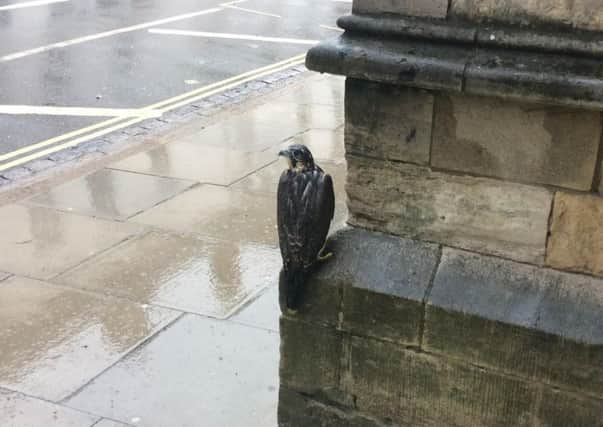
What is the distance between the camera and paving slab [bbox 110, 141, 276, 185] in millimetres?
6992

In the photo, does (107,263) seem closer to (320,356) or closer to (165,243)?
(165,243)

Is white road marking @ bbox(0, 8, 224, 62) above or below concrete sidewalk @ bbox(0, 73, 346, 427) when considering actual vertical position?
above

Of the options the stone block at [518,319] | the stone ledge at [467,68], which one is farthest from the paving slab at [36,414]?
the stone ledge at [467,68]

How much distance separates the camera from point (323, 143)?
7.87 metres

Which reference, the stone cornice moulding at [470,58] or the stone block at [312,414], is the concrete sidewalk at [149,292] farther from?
the stone cornice moulding at [470,58]

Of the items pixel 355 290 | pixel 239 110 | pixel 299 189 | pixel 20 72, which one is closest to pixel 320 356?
pixel 355 290

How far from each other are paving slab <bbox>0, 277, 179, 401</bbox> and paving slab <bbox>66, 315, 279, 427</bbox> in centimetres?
13

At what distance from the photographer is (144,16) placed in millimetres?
15078

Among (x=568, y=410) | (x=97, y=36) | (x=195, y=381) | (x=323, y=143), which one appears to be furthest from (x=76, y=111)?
(x=568, y=410)

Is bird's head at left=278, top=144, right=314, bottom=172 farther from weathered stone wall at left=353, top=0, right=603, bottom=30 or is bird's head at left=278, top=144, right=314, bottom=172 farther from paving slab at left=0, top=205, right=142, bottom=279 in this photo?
paving slab at left=0, top=205, right=142, bottom=279

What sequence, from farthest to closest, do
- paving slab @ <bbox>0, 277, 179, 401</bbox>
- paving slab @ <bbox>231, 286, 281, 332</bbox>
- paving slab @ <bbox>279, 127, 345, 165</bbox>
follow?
paving slab @ <bbox>279, 127, 345, 165</bbox>
paving slab @ <bbox>231, 286, 281, 332</bbox>
paving slab @ <bbox>0, 277, 179, 401</bbox>

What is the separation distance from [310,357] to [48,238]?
2962 mm

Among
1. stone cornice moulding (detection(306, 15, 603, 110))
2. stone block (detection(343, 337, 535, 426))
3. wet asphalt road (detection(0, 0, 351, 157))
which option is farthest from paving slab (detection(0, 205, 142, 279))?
stone cornice moulding (detection(306, 15, 603, 110))

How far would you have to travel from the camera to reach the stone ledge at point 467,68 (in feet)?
8.99
